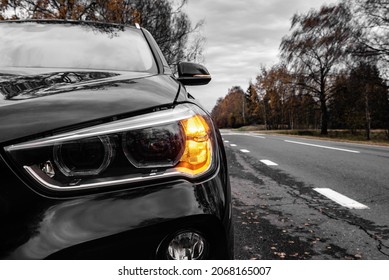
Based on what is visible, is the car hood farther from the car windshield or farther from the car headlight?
the car windshield

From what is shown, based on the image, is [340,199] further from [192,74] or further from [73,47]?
[73,47]

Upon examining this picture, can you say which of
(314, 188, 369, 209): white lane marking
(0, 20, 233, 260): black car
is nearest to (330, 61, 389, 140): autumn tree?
(314, 188, 369, 209): white lane marking

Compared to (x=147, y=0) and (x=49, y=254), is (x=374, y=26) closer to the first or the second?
(x=147, y=0)

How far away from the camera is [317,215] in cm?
354

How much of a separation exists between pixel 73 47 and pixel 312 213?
2790 millimetres

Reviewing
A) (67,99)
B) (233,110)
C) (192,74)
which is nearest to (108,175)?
(67,99)

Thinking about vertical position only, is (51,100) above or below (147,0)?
below

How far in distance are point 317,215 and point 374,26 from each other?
2448 centimetres

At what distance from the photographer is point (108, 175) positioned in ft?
3.53

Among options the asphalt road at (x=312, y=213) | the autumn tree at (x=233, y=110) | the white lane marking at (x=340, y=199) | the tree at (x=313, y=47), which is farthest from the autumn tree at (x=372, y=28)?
the autumn tree at (x=233, y=110)

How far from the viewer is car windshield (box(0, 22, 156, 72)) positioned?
207 centimetres

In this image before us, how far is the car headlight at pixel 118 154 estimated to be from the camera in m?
1.03
